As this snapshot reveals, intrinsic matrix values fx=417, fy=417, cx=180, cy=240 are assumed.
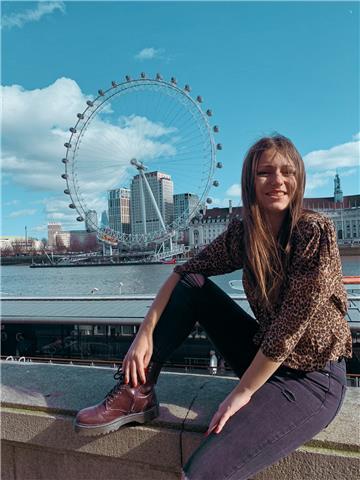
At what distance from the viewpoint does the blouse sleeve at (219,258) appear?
1337 mm

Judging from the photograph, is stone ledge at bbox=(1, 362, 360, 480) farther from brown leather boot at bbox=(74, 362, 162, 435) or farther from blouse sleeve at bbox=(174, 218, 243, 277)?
blouse sleeve at bbox=(174, 218, 243, 277)

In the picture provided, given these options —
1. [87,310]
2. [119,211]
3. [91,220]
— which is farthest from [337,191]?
[87,310]

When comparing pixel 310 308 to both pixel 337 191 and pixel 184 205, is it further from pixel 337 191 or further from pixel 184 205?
pixel 337 191

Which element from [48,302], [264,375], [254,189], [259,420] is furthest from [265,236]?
[48,302]

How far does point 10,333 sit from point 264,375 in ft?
24.3

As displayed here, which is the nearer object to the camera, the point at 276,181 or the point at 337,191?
the point at 276,181

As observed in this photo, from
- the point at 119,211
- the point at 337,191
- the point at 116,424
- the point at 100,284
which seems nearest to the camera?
the point at 116,424

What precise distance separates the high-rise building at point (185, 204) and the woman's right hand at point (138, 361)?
82.7ft

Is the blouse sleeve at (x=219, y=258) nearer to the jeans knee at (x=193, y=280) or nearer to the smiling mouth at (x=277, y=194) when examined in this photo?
the jeans knee at (x=193, y=280)

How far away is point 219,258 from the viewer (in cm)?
135

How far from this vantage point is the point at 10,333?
7.55m

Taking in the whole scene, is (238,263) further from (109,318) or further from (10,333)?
(10,333)

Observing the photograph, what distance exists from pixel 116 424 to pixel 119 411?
1.3 inches

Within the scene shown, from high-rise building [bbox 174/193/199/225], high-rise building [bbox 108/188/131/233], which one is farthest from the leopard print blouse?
high-rise building [bbox 108/188/131/233]
